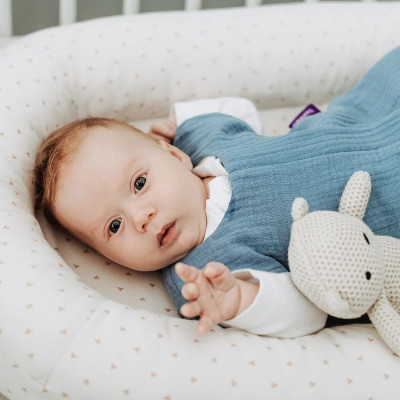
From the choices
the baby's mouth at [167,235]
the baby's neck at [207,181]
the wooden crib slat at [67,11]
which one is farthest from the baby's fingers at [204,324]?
the wooden crib slat at [67,11]

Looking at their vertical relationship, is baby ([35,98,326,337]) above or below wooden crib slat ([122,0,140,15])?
below

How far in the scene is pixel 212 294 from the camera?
801 millimetres

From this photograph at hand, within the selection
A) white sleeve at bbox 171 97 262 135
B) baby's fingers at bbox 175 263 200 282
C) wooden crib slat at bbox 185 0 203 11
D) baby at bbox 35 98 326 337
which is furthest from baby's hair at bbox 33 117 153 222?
wooden crib slat at bbox 185 0 203 11

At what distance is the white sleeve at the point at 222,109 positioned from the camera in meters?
1.28

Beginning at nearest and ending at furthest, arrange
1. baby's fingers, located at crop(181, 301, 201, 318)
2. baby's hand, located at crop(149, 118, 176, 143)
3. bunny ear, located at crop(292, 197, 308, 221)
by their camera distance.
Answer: baby's fingers, located at crop(181, 301, 201, 318)
bunny ear, located at crop(292, 197, 308, 221)
baby's hand, located at crop(149, 118, 176, 143)

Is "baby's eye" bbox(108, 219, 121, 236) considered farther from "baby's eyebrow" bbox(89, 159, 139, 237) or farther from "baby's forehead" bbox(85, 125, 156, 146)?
"baby's forehead" bbox(85, 125, 156, 146)

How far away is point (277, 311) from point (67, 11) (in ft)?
2.86

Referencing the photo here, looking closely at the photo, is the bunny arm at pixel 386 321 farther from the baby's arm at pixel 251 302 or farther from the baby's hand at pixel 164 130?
the baby's hand at pixel 164 130

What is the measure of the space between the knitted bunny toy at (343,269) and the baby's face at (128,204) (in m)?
0.20

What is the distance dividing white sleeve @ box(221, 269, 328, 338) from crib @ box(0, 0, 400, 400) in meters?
0.02

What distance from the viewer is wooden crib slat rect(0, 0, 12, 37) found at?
52.3 inches

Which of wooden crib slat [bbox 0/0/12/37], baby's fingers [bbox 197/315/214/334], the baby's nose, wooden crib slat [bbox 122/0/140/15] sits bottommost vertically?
baby's fingers [bbox 197/315/214/334]

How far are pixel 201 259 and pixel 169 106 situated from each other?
466mm

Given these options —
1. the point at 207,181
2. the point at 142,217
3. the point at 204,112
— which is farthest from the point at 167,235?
the point at 204,112
